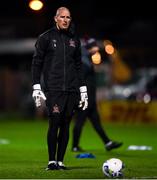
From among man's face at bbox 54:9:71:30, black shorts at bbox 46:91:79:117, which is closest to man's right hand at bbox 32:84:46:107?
black shorts at bbox 46:91:79:117

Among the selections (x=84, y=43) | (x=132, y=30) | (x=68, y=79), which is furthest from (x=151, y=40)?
(x=68, y=79)

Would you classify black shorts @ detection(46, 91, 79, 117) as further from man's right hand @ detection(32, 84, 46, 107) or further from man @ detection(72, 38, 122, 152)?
man @ detection(72, 38, 122, 152)

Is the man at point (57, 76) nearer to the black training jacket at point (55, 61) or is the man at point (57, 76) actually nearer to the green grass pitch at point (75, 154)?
the black training jacket at point (55, 61)

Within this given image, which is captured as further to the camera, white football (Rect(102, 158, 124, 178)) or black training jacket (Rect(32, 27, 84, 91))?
black training jacket (Rect(32, 27, 84, 91))

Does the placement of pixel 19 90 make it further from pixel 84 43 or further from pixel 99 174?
pixel 99 174

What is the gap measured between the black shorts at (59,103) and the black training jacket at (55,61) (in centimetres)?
8

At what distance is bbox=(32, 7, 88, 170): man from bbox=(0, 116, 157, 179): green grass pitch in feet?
1.76

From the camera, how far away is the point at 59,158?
1255cm

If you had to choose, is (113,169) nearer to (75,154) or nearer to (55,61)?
(55,61)

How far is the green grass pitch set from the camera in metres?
11.8

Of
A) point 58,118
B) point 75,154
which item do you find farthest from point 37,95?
point 75,154

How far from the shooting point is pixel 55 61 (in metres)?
12.4

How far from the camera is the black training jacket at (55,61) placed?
12367 millimetres

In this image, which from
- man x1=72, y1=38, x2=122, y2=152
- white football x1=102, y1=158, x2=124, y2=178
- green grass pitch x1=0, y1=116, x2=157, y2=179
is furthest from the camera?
man x1=72, y1=38, x2=122, y2=152
